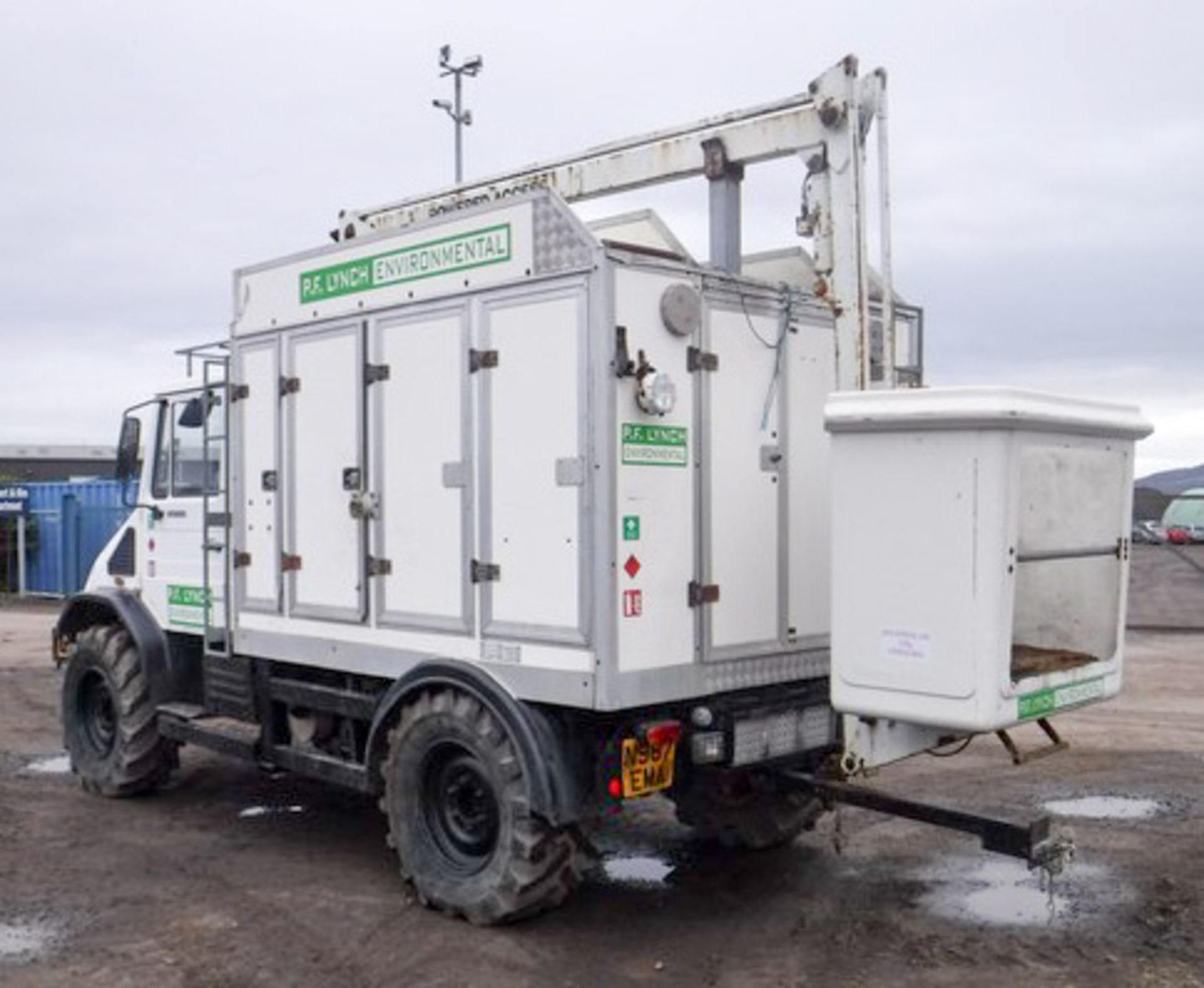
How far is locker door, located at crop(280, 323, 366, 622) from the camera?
644 cm

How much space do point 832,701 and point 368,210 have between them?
4923 mm

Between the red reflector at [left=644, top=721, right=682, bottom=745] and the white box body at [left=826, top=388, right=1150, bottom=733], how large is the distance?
71 centimetres

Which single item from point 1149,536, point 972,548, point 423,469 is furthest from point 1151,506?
point 972,548

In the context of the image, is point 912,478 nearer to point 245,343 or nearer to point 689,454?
point 689,454

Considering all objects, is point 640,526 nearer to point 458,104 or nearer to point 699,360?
point 699,360

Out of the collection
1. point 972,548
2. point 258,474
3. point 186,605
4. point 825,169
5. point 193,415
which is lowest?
point 186,605

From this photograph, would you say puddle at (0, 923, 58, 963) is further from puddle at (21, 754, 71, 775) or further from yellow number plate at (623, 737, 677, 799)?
puddle at (21, 754, 71, 775)

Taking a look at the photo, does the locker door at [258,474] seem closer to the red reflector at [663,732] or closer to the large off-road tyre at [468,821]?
the large off-road tyre at [468,821]

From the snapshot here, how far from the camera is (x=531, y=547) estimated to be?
5.53 meters

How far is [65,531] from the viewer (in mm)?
24844

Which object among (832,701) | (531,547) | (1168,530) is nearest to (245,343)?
(531,547)

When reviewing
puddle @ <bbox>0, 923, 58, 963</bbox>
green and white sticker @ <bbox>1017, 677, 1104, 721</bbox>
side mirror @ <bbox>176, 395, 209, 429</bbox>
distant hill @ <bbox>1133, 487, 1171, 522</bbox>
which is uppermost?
side mirror @ <bbox>176, 395, 209, 429</bbox>

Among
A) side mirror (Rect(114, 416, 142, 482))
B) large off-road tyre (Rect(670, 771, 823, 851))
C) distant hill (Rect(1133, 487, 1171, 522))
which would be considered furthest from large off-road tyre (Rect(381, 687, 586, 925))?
distant hill (Rect(1133, 487, 1171, 522))

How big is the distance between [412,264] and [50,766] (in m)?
5.36
